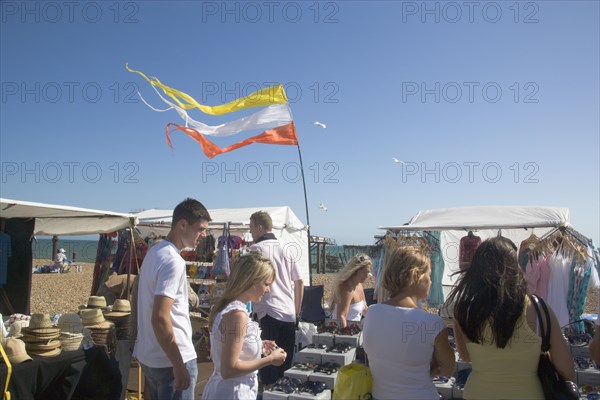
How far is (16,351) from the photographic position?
3498 millimetres

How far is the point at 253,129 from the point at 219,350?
5.39 m

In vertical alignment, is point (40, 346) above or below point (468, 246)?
below

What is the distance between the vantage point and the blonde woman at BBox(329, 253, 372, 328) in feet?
15.6

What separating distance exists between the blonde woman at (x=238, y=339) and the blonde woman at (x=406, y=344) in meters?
0.57

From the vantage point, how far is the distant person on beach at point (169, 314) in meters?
2.34


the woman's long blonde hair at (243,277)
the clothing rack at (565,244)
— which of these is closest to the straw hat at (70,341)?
the woman's long blonde hair at (243,277)

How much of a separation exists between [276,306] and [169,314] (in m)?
1.72

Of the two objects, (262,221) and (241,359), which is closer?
(241,359)

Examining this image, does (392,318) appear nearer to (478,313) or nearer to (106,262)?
(478,313)

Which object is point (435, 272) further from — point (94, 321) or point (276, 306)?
point (94, 321)

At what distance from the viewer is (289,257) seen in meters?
4.26

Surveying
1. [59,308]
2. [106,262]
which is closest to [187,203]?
[106,262]

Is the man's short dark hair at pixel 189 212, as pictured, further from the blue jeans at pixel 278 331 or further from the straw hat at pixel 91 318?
the straw hat at pixel 91 318

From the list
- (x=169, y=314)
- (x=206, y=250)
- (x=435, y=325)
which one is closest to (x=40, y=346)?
(x=169, y=314)
